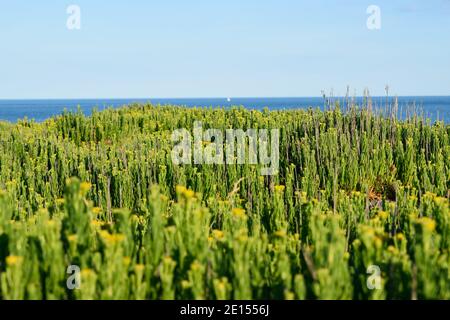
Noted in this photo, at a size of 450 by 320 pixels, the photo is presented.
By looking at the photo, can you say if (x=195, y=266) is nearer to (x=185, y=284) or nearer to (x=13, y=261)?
(x=185, y=284)

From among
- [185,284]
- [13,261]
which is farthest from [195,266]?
[13,261]

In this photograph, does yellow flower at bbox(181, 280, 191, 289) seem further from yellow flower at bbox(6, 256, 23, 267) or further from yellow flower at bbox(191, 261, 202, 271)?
yellow flower at bbox(6, 256, 23, 267)

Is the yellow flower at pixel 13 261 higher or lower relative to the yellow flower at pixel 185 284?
higher

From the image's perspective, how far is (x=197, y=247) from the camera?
374 cm

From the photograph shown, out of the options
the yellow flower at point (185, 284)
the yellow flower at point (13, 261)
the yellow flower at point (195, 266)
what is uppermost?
the yellow flower at point (13, 261)

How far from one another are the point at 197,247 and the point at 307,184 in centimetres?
368

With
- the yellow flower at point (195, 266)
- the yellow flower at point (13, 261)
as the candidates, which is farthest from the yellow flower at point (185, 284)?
the yellow flower at point (13, 261)

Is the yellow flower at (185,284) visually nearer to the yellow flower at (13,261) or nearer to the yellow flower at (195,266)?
the yellow flower at (195,266)

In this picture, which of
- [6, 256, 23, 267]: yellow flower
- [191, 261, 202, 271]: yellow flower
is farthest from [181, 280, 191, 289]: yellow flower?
[6, 256, 23, 267]: yellow flower

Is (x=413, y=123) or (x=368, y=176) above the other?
(x=413, y=123)

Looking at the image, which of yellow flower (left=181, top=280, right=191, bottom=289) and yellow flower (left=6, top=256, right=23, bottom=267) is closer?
yellow flower (left=6, top=256, right=23, bottom=267)
